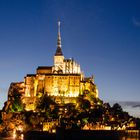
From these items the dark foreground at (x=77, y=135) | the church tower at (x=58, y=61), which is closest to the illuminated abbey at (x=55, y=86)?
the church tower at (x=58, y=61)

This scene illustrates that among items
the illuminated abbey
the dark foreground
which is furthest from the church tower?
the dark foreground

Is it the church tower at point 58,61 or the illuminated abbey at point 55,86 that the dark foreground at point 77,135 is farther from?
the church tower at point 58,61

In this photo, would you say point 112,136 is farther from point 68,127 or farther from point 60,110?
point 60,110

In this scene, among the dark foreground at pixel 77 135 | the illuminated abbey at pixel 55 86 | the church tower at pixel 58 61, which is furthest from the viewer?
the church tower at pixel 58 61

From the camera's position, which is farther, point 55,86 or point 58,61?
point 58,61

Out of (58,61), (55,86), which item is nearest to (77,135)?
(55,86)

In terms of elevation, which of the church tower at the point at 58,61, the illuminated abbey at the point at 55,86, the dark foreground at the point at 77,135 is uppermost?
the church tower at the point at 58,61

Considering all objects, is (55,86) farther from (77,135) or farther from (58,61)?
(77,135)

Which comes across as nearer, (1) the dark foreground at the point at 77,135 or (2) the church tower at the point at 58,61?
(1) the dark foreground at the point at 77,135

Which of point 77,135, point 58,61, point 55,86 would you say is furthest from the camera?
point 58,61

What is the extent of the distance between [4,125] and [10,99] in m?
8.97

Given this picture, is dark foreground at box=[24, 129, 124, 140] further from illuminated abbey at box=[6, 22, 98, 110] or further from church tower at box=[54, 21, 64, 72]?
church tower at box=[54, 21, 64, 72]

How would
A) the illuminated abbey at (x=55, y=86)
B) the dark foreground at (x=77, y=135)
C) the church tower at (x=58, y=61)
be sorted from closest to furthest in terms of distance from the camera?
the dark foreground at (x=77, y=135), the illuminated abbey at (x=55, y=86), the church tower at (x=58, y=61)

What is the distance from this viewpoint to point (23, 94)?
105 meters
